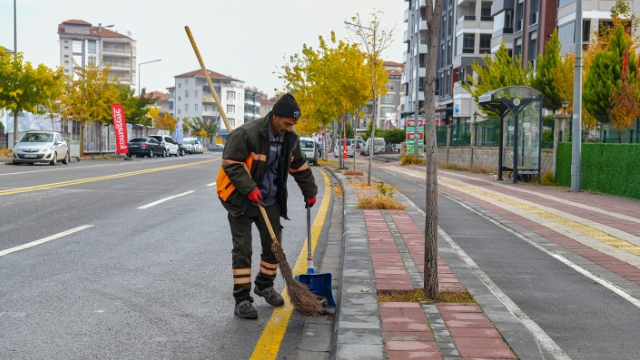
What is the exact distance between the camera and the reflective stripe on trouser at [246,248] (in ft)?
18.5

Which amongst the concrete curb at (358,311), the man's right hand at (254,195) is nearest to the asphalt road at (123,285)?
the concrete curb at (358,311)

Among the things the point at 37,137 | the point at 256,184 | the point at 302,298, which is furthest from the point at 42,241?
the point at 37,137

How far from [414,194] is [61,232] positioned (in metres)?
9.43

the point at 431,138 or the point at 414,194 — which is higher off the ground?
the point at 431,138

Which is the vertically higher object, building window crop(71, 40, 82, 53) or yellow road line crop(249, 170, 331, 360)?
building window crop(71, 40, 82, 53)

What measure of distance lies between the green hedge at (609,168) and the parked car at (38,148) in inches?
845

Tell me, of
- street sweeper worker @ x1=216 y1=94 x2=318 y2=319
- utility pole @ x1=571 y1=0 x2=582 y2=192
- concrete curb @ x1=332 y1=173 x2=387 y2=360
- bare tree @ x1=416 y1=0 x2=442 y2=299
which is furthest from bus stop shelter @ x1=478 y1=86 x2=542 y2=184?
street sweeper worker @ x1=216 y1=94 x2=318 y2=319

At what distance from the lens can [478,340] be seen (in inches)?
176

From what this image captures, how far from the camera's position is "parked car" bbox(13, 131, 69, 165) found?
31531 millimetres

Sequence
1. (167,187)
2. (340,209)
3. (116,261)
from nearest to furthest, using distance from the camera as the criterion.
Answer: (116,261)
(340,209)
(167,187)

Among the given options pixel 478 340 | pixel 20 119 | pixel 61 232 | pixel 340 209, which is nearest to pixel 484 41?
pixel 20 119

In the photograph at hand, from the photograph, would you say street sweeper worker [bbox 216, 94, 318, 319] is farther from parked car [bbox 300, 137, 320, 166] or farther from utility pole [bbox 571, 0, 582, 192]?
parked car [bbox 300, 137, 320, 166]

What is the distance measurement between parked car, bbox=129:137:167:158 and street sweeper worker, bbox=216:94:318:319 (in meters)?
48.2

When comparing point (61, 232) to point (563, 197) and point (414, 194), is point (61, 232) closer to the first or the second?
point (414, 194)
